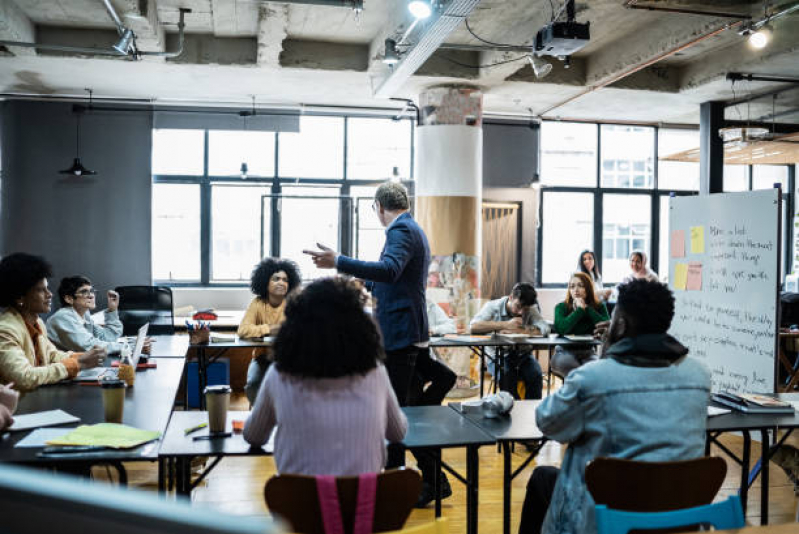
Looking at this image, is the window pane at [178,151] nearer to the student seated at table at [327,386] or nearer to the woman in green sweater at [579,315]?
the woman in green sweater at [579,315]

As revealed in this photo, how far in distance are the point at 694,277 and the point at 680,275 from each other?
0.62ft

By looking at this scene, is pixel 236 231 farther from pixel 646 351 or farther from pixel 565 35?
pixel 646 351

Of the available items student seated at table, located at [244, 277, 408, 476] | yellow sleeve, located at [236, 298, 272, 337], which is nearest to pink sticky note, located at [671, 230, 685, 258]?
yellow sleeve, located at [236, 298, 272, 337]

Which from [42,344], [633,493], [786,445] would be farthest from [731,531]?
[42,344]

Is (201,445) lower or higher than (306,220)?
lower

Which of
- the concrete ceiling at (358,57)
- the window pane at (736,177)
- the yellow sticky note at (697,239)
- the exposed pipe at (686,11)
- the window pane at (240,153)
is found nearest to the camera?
the exposed pipe at (686,11)

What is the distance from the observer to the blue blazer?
3.41m

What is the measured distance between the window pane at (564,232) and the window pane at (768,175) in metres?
2.96

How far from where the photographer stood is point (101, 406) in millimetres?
2852

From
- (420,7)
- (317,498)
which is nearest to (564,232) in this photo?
(420,7)

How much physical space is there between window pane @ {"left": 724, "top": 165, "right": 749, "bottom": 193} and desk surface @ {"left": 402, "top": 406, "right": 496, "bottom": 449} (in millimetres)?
9204

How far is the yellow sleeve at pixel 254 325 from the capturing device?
16.2ft

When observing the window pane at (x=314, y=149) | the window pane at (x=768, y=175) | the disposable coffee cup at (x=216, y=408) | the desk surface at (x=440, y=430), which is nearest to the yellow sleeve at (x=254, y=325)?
the desk surface at (x=440, y=430)

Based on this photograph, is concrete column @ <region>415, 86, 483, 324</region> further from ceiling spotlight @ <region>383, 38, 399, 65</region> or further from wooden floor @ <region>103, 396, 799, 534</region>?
wooden floor @ <region>103, 396, 799, 534</region>
